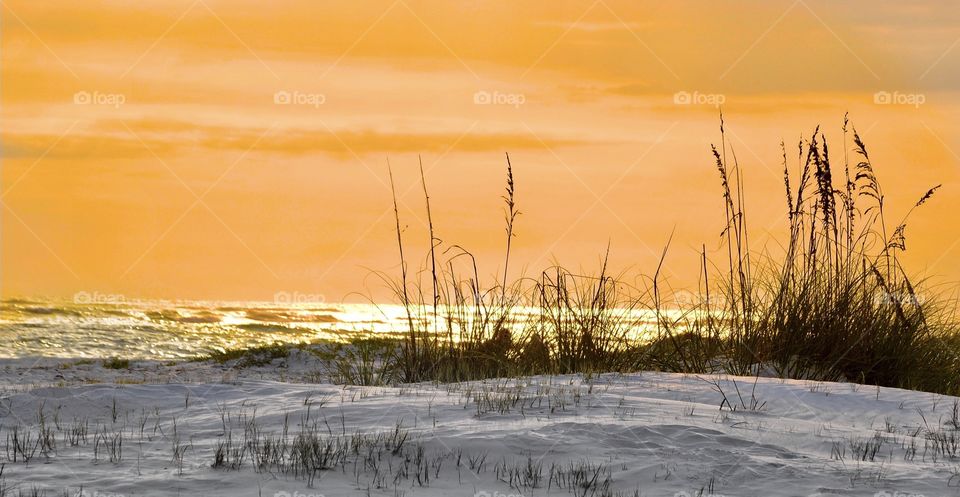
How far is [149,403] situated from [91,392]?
58 centimetres

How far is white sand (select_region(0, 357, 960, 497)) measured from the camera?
350 centimetres

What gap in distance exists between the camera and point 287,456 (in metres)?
3.83

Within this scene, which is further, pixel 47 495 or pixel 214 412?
pixel 214 412

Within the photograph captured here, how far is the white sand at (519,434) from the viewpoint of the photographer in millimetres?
3502

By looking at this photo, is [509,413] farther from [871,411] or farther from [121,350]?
[121,350]

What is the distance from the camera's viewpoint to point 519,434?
408cm

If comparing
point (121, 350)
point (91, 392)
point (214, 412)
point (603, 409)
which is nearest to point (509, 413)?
point (603, 409)
